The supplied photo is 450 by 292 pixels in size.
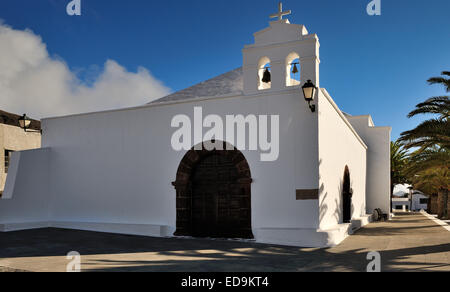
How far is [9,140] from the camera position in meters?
20.1

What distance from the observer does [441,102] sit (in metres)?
11.7

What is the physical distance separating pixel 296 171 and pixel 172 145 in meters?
3.33

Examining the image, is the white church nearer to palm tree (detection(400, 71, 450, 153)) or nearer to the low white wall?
the low white wall

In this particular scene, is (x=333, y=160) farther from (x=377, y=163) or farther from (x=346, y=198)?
(x=377, y=163)

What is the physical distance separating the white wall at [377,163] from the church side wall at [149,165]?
11.2 meters

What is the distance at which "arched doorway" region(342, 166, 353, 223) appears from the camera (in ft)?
41.1

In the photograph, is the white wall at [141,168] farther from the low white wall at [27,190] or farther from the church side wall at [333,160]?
the church side wall at [333,160]

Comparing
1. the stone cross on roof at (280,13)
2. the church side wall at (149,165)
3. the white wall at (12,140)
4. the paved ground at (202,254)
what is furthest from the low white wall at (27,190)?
the white wall at (12,140)

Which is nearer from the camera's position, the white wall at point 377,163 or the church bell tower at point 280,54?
the church bell tower at point 280,54

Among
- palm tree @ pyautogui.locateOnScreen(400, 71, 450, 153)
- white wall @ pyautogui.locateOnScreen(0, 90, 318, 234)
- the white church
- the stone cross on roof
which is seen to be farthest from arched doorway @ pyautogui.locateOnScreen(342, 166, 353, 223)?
the stone cross on roof

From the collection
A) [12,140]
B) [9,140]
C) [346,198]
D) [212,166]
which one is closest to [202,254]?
[212,166]

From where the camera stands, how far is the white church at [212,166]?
8984 mm

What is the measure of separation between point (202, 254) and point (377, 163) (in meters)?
13.9
